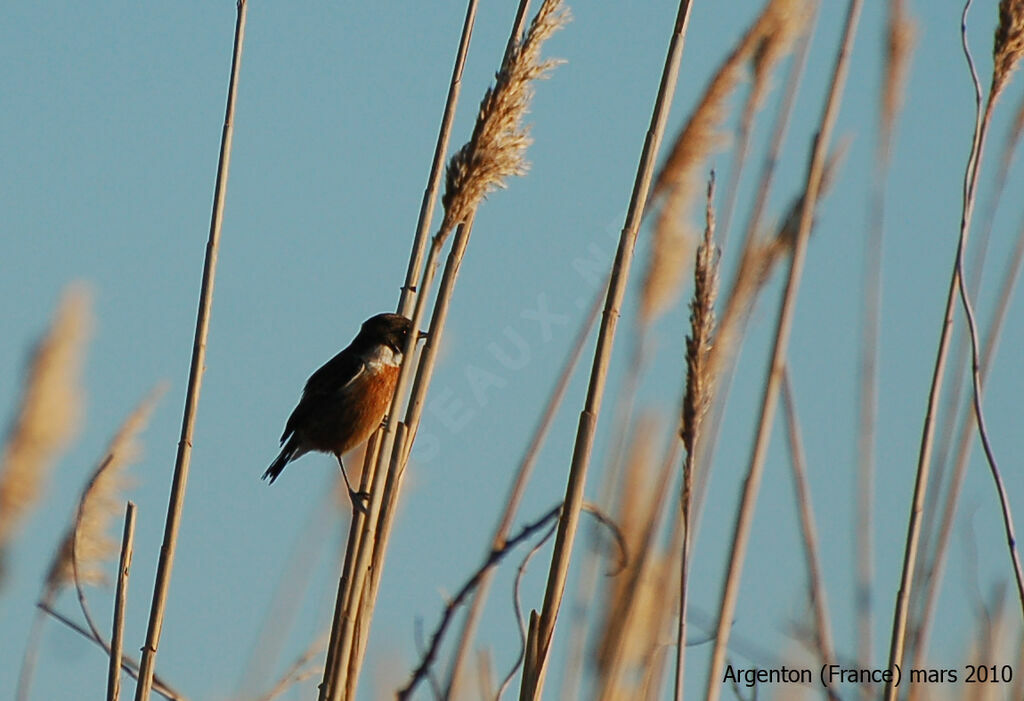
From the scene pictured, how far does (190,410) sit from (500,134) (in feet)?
2.70

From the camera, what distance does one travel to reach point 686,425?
226cm

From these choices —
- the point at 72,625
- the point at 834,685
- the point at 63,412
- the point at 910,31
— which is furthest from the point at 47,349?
the point at 910,31

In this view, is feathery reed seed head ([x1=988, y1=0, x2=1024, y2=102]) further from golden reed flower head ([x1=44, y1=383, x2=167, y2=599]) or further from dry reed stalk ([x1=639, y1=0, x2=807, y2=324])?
golden reed flower head ([x1=44, y1=383, x2=167, y2=599])

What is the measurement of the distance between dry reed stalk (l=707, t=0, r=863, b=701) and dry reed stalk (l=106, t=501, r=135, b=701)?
118cm

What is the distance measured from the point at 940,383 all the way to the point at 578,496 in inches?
34.1

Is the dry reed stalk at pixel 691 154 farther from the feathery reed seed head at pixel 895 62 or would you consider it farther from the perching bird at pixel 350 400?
the perching bird at pixel 350 400

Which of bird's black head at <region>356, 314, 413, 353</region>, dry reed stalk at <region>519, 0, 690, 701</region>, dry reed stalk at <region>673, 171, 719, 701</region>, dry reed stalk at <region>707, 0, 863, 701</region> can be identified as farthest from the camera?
bird's black head at <region>356, 314, 413, 353</region>

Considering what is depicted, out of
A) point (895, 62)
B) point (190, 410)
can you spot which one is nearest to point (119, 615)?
point (190, 410)

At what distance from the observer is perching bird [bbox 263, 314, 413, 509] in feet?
17.3

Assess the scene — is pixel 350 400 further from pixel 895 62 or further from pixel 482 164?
pixel 482 164

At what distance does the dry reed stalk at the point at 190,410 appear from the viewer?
257 cm

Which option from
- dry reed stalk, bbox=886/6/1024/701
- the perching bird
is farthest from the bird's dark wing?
dry reed stalk, bbox=886/6/1024/701

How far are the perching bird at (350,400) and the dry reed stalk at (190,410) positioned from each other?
2474 millimetres

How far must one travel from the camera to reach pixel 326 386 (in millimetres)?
5418
